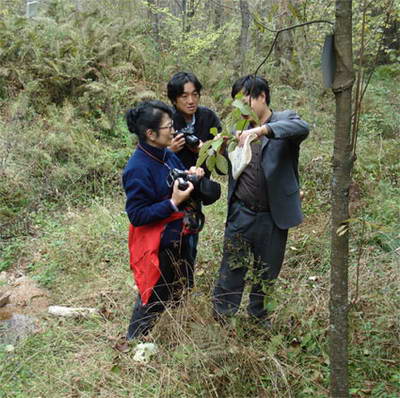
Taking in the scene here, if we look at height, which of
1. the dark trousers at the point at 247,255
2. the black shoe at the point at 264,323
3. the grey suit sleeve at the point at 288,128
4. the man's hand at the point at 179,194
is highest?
the grey suit sleeve at the point at 288,128

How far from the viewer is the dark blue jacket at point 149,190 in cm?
281

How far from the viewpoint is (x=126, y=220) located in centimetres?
541

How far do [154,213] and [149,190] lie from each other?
0.16 metres

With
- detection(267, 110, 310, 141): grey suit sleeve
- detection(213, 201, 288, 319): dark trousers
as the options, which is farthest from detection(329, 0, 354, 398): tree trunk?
detection(213, 201, 288, 319): dark trousers

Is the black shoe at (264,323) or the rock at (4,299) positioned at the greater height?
the black shoe at (264,323)

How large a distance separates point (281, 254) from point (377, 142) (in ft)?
15.7

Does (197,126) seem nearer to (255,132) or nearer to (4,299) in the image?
(255,132)

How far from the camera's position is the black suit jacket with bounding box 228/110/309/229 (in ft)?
9.00

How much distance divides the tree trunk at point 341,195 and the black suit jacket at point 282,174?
98 cm

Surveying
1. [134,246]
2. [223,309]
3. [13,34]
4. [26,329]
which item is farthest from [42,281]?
[13,34]

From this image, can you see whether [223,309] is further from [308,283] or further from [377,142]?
[377,142]

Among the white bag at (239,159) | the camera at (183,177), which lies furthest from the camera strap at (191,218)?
the white bag at (239,159)

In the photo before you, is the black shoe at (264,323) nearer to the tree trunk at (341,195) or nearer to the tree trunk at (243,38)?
the tree trunk at (341,195)

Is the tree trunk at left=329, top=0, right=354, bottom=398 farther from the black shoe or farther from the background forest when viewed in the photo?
the black shoe
